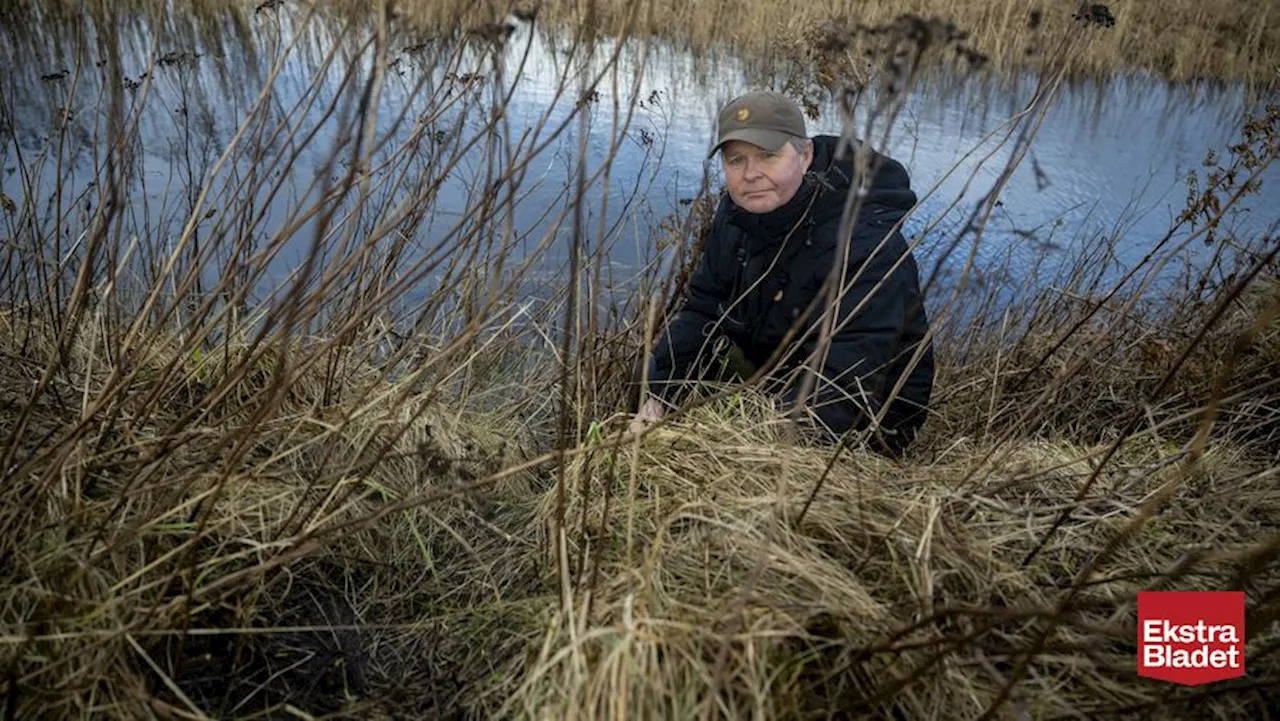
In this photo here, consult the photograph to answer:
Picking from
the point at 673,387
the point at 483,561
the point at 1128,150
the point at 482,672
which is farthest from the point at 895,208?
the point at 1128,150

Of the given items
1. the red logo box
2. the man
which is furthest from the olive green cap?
the red logo box

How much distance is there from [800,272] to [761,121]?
0.47 metres

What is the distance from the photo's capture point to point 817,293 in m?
2.60

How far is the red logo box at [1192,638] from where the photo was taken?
1308 mm

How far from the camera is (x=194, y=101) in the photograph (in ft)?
18.8

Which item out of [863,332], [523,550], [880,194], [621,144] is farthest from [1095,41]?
[523,550]

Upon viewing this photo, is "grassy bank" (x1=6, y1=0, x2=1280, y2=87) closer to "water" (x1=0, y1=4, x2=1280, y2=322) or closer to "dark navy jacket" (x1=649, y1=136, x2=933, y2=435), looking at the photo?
"water" (x1=0, y1=4, x2=1280, y2=322)

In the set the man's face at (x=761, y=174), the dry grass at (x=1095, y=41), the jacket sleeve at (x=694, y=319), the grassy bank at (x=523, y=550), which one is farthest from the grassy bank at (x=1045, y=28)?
the grassy bank at (x=523, y=550)

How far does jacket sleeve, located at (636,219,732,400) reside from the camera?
288cm

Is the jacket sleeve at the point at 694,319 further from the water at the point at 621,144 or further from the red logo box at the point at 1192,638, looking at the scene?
the red logo box at the point at 1192,638

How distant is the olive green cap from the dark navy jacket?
0.17 m

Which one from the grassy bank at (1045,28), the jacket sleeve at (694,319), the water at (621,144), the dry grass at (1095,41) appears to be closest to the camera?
the jacket sleeve at (694,319)

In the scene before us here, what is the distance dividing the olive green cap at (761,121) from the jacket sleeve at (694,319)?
0.45m

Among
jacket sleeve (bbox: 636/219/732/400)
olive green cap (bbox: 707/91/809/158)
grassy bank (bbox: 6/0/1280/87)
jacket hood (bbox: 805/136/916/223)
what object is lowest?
jacket sleeve (bbox: 636/219/732/400)
